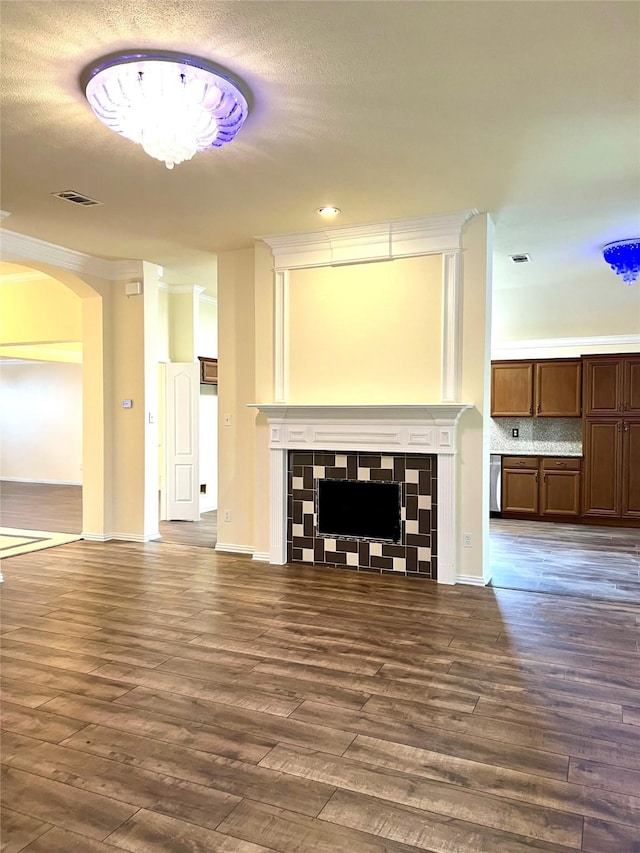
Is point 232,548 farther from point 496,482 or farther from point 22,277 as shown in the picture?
point 22,277

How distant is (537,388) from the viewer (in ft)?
26.2

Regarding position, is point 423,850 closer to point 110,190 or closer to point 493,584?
point 493,584

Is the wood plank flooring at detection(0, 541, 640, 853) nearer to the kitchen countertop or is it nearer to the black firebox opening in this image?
the black firebox opening

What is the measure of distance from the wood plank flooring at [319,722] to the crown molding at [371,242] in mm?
2678

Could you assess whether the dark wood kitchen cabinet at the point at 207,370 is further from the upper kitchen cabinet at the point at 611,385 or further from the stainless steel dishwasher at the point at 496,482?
the upper kitchen cabinet at the point at 611,385

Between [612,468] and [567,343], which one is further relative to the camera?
[567,343]

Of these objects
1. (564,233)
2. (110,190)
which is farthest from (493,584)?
(110,190)

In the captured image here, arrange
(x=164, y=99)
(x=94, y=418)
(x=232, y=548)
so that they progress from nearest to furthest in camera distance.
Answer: (x=164, y=99)
(x=232, y=548)
(x=94, y=418)

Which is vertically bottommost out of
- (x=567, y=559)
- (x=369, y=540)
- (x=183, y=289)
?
(x=567, y=559)

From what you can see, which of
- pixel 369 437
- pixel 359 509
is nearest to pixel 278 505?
pixel 359 509

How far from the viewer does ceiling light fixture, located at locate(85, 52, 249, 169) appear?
107 inches

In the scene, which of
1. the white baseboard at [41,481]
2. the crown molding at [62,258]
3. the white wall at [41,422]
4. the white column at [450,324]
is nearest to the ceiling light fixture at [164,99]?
the white column at [450,324]

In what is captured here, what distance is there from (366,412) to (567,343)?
4341 mm

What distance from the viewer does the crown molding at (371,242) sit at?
481 centimetres
